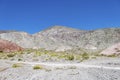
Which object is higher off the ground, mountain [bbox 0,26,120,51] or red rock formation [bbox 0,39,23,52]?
mountain [bbox 0,26,120,51]

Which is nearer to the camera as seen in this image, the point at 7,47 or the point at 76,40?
the point at 7,47

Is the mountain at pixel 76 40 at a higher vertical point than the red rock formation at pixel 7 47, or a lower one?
higher

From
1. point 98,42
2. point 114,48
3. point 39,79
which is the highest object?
point 98,42

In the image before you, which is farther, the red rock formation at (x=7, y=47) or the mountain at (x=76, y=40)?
the mountain at (x=76, y=40)

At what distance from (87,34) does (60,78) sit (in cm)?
12726

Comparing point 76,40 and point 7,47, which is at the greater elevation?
point 76,40

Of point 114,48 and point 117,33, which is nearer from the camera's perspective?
point 114,48

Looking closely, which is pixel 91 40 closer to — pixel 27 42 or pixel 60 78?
pixel 27 42

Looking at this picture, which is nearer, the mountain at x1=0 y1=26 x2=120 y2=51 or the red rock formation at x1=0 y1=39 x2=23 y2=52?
the red rock formation at x1=0 y1=39 x2=23 y2=52

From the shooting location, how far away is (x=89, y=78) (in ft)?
52.3

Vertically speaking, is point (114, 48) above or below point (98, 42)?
below

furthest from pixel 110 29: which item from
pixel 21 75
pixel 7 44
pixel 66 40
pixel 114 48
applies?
pixel 21 75

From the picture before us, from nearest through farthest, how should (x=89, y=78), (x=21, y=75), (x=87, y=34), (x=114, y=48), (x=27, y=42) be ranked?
(x=89, y=78)
(x=21, y=75)
(x=114, y=48)
(x=27, y=42)
(x=87, y=34)

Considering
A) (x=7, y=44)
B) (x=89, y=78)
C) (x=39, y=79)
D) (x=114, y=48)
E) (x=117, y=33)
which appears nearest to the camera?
(x=89, y=78)
